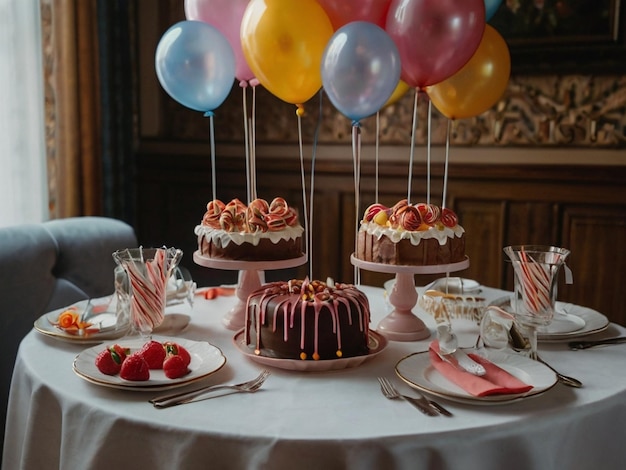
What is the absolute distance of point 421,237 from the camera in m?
1.66

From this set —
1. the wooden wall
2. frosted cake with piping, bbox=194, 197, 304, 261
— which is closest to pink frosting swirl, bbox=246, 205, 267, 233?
frosted cake with piping, bbox=194, 197, 304, 261

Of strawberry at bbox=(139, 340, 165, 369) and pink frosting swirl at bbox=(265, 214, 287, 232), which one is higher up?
pink frosting swirl at bbox=(265, 214, 287, 232)

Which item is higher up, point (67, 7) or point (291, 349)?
point (67, 7)

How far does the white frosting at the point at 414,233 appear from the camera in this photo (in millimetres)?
1658

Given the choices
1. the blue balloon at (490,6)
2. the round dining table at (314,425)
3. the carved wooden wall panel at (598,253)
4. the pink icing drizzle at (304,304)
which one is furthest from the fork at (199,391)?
the carved wooden wall panel at (598,253)

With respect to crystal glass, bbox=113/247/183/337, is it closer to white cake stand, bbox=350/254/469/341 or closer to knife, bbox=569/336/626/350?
white cake stand, bbox=350/254/469/341

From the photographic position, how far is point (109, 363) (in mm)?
1367

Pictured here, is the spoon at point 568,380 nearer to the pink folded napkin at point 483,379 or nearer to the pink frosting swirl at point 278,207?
the pink folded napkin at point 483,379

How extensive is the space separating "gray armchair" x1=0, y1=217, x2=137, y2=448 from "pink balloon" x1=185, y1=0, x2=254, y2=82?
0.93 meters

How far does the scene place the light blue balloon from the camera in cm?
166

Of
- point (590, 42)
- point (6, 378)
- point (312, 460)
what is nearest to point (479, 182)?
point (590, 42)

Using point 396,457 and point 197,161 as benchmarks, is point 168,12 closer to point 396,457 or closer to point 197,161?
point 197,161

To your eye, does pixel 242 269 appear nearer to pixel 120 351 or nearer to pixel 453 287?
pixel 120 351

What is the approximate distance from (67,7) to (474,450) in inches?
116
